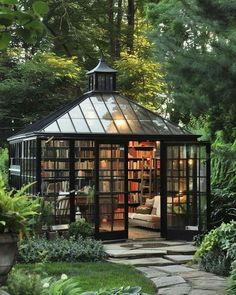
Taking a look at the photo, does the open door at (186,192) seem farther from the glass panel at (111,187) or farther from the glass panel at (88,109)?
the glass panel at (88,109)

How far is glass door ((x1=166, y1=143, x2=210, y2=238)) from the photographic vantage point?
1050 cm

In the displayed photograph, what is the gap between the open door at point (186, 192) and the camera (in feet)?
34.4

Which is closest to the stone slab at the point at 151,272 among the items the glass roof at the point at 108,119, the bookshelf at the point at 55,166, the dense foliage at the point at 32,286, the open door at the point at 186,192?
the open door at the point at 186,192

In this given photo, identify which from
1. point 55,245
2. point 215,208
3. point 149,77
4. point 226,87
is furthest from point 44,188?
point 149,77

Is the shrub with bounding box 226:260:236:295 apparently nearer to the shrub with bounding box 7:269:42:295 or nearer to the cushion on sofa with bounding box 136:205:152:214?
the shrub with bounding box 7:269:42:295

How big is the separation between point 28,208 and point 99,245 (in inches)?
174

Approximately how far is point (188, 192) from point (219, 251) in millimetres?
2821

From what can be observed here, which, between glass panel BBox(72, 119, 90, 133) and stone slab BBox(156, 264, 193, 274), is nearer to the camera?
stone slab BBox(156, 264, 193, 274)

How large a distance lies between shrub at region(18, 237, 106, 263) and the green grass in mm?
244

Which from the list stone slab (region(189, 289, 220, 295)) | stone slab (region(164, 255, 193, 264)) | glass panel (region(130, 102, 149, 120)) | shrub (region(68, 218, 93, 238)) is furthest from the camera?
glass panel (region(130, 102, 149, 120))

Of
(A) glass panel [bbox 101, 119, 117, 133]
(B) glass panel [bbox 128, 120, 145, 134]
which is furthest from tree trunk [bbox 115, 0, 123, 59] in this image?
(A) glass panel [bbox 101, 119, 117, 133]

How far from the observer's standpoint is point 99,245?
8883 mm

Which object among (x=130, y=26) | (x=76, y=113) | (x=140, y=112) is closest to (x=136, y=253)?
(x=76, y=113)

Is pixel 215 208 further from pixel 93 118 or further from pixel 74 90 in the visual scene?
pixel 74 90
